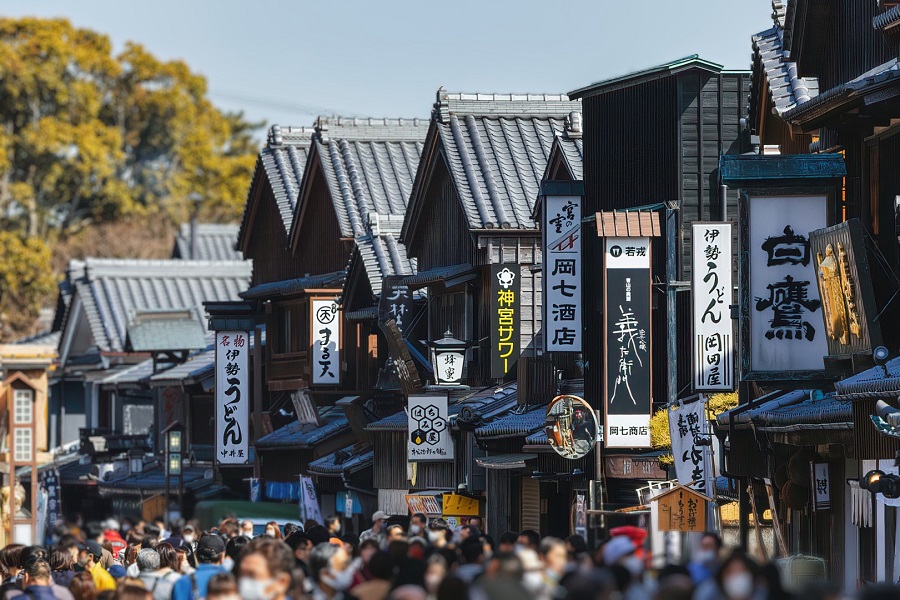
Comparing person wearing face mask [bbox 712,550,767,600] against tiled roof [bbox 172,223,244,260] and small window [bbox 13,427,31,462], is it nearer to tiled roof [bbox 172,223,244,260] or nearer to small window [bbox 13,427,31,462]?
small window [bbox 13,427,31,462]

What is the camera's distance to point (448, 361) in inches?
1018

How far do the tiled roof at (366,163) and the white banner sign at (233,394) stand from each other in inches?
132

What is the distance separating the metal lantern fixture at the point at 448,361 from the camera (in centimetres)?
2581

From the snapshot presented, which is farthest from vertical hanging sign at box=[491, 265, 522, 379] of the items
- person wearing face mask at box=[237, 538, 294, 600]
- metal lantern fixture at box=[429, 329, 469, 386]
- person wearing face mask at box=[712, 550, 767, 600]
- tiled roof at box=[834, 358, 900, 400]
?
person wearing face mask at box=[712, 550, 767, 600]

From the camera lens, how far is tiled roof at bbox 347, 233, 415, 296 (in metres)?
31.7

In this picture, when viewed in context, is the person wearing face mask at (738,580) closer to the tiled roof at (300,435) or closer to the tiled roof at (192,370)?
the tiled roof at (300,435)

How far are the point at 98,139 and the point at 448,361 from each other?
36.9 m

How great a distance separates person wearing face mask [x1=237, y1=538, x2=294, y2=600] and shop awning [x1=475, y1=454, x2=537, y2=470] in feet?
46.8

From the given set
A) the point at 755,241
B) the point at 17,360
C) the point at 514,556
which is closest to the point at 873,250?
the point at 755,241

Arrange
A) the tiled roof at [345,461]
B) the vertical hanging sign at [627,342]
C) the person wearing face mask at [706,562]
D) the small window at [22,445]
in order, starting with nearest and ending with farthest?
the person wearing face mask at [706,562], the vertical hanging sign at [627,342], the tiled roof at [345,461], the small window at [22,445]

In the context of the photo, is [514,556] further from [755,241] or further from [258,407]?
[258,407]

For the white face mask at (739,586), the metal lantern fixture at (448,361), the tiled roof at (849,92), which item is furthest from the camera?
the metal lantern fixture at (448,361)

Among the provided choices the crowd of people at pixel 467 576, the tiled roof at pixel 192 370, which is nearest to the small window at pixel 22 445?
the tiled roof at pixel 192 370

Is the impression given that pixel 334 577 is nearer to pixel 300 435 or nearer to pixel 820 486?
pixel 820 486
